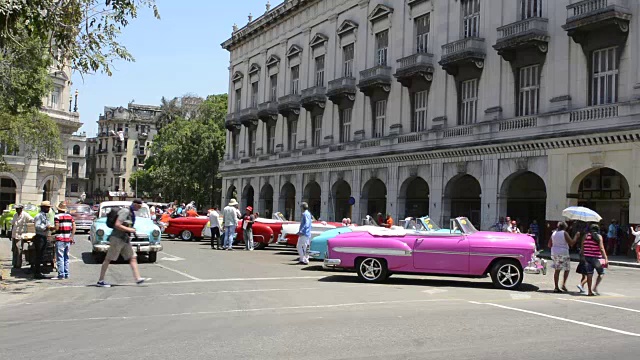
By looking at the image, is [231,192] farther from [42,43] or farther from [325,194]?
[42,43]

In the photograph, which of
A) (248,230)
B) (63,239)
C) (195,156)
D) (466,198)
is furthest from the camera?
(195,156)

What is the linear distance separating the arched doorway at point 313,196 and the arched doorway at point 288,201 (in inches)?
88.7

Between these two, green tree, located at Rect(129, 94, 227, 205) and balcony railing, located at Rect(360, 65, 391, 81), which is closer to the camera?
balcony railing, located at Rect(360, 65, 391, 81)

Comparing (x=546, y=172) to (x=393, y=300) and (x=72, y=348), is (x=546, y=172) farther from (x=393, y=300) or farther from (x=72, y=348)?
(x=72, y=348)

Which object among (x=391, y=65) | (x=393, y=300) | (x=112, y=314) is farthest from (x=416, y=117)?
(x=112, y=314)

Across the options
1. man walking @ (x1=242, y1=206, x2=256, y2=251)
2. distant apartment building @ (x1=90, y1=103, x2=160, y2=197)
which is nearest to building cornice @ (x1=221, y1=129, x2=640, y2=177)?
man walking @ (x1=242, y1=206, x2=256, y2=251)

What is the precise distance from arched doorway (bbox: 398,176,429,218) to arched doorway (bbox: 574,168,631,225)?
10963 mm

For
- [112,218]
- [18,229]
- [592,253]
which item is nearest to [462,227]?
[592,253]

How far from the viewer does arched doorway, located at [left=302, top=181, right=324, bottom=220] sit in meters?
48.5

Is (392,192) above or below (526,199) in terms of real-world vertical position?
above

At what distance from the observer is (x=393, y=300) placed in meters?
12.1

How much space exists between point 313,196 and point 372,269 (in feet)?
115

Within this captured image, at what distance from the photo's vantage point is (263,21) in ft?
183

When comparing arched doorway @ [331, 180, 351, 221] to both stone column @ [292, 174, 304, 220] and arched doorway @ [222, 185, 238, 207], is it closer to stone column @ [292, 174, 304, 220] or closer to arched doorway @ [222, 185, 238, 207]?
stone column @ [292, 174, 304, 220]
